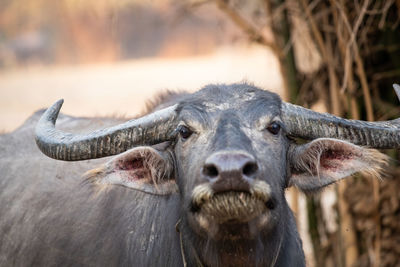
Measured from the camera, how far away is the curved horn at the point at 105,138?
4.58m

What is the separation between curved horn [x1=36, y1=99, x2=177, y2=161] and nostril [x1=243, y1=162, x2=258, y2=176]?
947 millimetres

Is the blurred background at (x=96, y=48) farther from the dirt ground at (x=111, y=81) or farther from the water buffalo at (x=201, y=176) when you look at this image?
the water buffalo at (x=201, y=176)

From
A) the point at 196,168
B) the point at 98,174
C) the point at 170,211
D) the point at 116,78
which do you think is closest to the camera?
the point at 196,168

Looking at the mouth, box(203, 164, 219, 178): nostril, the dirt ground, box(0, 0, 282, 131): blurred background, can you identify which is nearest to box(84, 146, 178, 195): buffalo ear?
the mouth

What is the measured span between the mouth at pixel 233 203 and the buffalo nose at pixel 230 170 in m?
0.06

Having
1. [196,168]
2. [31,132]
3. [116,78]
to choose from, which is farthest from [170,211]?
[116,78]

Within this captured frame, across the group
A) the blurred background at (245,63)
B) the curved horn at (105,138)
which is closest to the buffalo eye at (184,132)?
the curved horn at (105,138)

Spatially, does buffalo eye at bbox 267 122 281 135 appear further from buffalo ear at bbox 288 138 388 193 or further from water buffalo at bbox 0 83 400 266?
buffalo ear at bbox 288 138 388 193

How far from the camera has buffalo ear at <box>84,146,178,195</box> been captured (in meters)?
4.64

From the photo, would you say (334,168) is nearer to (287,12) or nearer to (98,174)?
(98,174)

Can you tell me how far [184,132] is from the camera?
4598 millimetres

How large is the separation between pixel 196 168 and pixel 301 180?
102 centimetres

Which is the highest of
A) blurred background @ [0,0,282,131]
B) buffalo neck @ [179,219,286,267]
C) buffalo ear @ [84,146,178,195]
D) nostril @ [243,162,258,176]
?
nostril @ [243,162,258,176]

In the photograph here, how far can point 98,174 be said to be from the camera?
4676mm
